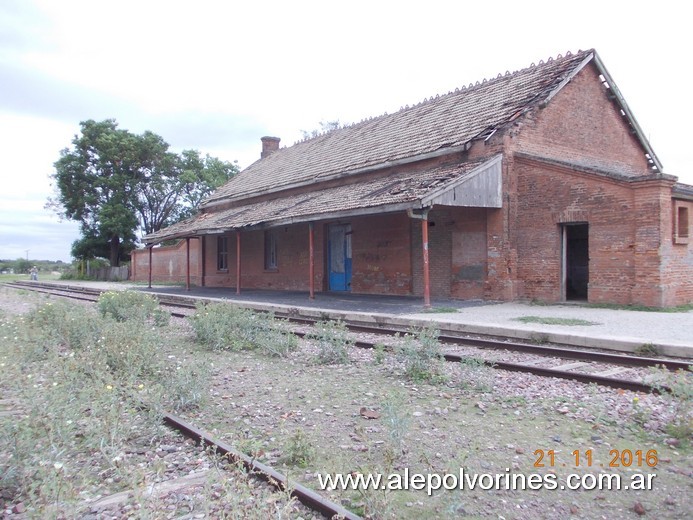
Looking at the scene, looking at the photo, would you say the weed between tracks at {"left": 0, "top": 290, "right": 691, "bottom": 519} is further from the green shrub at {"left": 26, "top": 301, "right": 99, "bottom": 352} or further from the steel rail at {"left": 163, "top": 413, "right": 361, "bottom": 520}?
the green shrub at {"left": 26, "top": 301, "right": 99, "bottom": 352}

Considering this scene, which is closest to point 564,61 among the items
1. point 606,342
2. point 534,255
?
point 534,255

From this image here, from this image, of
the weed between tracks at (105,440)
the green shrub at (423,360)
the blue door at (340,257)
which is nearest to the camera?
the weed between tracks at (105,440)

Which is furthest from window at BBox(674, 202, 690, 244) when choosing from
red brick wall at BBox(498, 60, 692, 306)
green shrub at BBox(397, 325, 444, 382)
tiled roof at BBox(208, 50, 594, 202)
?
green shrub at BBox(397, 325, 444, 382)

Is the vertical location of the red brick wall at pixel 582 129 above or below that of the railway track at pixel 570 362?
above

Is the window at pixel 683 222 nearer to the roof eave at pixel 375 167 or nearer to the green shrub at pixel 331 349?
the roof eave at pixel 375 167

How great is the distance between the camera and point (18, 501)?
3.24 metres

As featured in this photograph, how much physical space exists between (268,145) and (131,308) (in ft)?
72.9

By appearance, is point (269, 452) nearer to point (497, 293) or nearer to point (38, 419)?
point (38, 419)

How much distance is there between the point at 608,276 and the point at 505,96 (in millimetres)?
6632

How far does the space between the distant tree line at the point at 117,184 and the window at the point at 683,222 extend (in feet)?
100.0

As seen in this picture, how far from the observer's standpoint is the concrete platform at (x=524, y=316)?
8312 millimetres

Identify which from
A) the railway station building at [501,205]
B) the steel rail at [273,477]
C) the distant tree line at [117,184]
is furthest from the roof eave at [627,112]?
the distant tree line at [117,184]

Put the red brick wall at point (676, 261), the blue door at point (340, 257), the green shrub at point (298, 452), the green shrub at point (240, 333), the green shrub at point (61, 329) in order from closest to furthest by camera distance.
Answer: the green shrub at point (298, 452)
the green shrub at point (61, 329)
the green shrub at point (240, 333)
the red brick wall at point (676, 261)
the blue door at point (340, 257)

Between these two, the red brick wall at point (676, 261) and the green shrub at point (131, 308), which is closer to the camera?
the green shrub at point (131, 308)
